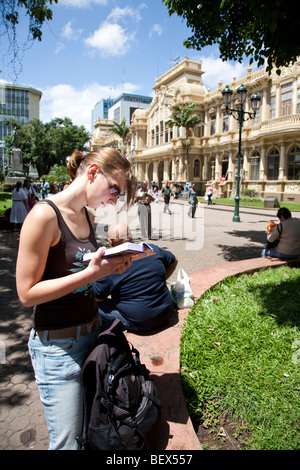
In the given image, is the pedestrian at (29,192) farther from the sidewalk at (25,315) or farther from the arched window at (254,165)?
the arched window at (254,165)

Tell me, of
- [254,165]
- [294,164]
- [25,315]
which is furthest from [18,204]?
[254,165]

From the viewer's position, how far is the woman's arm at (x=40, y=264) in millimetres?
1299

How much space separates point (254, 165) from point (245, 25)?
2703 centimetres

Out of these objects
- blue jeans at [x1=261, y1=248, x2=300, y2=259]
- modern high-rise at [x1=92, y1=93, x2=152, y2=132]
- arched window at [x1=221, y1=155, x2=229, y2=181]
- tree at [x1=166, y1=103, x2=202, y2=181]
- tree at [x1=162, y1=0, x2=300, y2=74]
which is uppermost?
modern high-rise at [x1=92, y1=93, x2=152, y2=132]

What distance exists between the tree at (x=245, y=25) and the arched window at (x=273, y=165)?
24.5 m

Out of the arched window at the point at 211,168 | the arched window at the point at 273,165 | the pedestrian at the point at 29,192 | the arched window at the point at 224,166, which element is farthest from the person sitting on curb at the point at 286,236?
the arched window at the point at 211,168

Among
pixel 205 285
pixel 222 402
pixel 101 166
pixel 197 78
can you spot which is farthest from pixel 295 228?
pixel 197 78

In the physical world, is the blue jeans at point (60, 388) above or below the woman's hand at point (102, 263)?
below

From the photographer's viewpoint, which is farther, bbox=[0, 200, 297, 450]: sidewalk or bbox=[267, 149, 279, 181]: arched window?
bbox=[267, 149, 279, 181]: arched window

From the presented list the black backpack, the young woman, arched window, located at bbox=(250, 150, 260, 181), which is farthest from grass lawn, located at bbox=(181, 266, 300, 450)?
arched window, located at bbox=(250, 150, 260, 181)

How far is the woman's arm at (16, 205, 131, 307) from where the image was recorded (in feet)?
4.26

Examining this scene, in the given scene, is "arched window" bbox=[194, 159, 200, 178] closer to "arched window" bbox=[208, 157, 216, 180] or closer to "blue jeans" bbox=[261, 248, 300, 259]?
"arched window" bbox=[208, 157, 216, 180]

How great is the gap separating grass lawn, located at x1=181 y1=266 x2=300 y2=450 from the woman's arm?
164cm

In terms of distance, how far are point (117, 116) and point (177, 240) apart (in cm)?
10349
